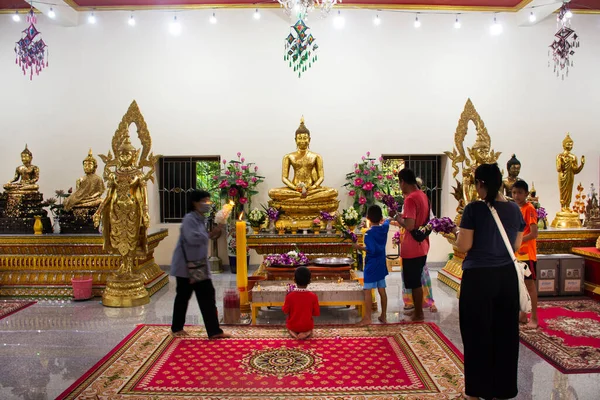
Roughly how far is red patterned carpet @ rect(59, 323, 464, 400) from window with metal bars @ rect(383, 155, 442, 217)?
501cm

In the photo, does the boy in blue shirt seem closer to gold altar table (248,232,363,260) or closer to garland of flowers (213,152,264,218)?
gold altar table (248,232,363,260)

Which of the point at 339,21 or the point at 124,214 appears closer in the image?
the point at 124,214

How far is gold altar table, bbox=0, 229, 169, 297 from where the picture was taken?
7.09 meters

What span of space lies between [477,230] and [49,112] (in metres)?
8.77

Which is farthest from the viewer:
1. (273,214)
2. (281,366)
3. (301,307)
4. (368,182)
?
(368,182)

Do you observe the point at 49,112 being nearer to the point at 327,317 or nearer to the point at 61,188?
the point at 61,188

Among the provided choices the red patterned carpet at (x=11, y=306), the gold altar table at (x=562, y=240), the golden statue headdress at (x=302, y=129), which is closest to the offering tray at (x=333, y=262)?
the gold altar table at (x=562, y=240)

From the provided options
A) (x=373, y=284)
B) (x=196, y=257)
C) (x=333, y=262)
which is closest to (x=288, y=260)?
(x=333, y=262)

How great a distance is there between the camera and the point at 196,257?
4758mm

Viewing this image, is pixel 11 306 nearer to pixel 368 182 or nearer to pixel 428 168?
pixel 368 182

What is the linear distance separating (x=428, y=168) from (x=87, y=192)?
20.0 ft

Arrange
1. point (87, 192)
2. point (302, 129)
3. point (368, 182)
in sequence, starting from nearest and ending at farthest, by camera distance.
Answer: point (87, 192), point (302, 129), point (368, 182)

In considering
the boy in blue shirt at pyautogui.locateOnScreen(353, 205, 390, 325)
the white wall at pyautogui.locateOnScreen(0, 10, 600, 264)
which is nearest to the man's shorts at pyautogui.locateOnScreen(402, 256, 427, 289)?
the boy in blue shirt at pyautogui.locateOnScreen(353, 205, 390, 325)

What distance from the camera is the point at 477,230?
126 inches
